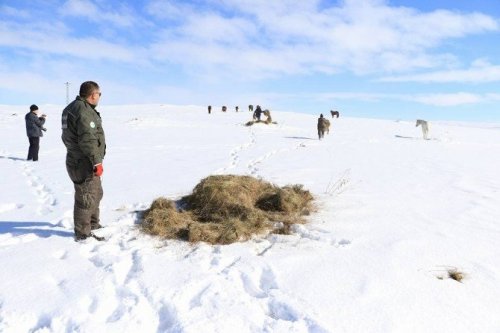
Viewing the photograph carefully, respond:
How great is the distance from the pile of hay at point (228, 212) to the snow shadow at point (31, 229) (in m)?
1.07

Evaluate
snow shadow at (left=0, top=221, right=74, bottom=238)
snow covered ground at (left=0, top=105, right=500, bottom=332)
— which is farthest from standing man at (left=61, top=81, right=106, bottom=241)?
snow shadow at (left=0, top=221, right=74, bottom=238)

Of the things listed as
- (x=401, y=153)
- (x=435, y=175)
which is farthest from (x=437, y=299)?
(x=401, y=153)

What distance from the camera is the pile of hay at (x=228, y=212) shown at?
204 inches

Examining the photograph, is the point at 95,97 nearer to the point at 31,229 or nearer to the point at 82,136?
the point at 82,136

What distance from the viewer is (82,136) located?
477 centimetres

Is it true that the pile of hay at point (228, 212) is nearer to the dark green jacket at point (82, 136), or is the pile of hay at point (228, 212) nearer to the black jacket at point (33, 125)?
the dark green jacket at point (82, 136)

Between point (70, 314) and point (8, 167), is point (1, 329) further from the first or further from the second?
point (8, 167)

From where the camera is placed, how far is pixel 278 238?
5145 millimetres

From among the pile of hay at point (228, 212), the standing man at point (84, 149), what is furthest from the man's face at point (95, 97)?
the pile of hay at point (228, 212)

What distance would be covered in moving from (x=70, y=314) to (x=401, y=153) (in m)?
13.5

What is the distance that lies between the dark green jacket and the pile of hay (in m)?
1.08

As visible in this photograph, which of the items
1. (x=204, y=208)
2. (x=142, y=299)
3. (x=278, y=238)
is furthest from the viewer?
(x=204, y=208)

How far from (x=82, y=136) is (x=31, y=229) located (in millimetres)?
1750

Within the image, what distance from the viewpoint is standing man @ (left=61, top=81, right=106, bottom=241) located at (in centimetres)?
477
